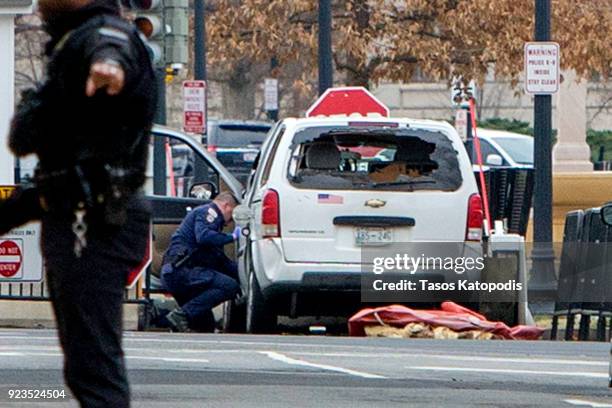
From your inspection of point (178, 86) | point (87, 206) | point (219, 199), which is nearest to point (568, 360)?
point (219, 199)

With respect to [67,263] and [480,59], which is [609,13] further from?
[67,263]

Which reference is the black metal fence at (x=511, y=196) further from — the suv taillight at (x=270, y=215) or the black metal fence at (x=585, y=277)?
the suv taillight at (x=270, y=215)

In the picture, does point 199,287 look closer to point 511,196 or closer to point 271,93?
point 511,196

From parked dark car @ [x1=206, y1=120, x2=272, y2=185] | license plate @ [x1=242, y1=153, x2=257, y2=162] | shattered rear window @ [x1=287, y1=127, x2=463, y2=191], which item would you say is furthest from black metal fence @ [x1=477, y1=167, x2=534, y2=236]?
parked dark car @ [x1=206, y1=120, x2=272, y2=185]

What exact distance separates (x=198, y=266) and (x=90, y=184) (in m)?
10.1

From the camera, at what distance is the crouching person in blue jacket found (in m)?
14.9

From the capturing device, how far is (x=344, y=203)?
13.8 meters

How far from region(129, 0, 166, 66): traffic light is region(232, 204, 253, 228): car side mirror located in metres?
1.43

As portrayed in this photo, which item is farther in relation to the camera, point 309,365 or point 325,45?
point 325,45

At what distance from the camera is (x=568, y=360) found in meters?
11.3

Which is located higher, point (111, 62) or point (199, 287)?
point (111, 62)

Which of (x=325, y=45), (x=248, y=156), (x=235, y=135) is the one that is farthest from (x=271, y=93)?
(x=325, y=45)

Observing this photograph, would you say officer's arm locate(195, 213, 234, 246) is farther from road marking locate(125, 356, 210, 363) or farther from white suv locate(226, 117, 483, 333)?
road marking locate(125, 356, 210, 363)

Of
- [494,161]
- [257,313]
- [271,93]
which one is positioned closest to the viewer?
[257,313]
